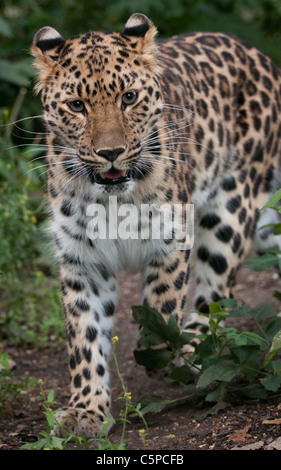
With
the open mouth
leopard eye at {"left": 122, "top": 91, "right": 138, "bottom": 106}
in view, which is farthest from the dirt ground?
leopard eye at {"left": 122, "top": 91, "right": 138, "bottom": 106}

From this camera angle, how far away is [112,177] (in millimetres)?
5422

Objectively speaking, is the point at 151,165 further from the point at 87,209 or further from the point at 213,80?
the point at 213,80

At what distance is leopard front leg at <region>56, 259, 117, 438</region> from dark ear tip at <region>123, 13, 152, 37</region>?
1669mm

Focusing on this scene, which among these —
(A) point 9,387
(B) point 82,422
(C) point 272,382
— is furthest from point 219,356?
(A) point 9,387

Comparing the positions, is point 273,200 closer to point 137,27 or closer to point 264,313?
point 264,313

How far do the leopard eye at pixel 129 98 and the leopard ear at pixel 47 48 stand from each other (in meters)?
0.61

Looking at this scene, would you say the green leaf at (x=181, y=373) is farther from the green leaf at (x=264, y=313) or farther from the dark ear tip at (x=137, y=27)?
the dark ear tip at (x=137, y=27)

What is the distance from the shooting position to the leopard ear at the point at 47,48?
5695mm

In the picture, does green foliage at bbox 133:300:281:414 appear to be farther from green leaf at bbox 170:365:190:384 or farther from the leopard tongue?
the leopard tongue

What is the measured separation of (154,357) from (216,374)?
23.9 inches

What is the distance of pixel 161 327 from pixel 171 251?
73cm

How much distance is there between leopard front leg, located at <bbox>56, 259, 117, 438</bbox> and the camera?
229 inches

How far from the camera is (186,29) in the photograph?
1117 cm

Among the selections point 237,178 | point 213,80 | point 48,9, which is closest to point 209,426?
point 237,178
